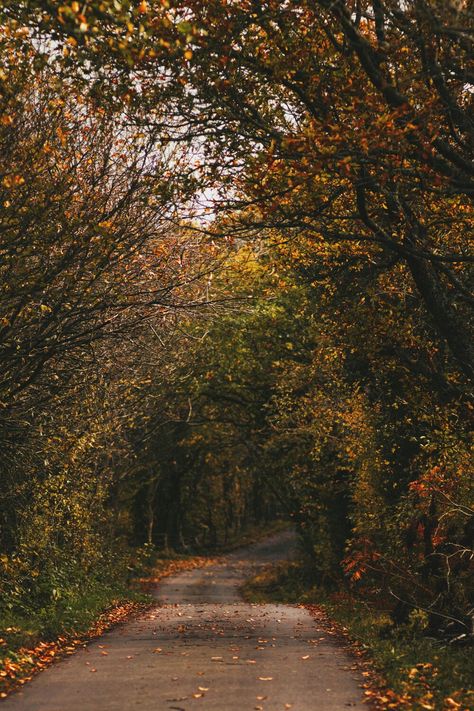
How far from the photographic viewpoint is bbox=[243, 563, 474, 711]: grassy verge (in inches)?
392

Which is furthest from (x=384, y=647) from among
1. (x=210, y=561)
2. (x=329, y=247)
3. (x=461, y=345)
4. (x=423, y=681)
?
(x=210, y=561)

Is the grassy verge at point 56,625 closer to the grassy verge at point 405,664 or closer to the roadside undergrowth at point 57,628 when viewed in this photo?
the roadside undergrowth at point 57,628

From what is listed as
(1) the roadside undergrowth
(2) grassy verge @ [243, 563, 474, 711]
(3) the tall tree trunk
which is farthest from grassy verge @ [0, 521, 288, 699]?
(3) the tall tree trunk

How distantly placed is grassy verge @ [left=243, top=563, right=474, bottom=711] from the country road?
351mm

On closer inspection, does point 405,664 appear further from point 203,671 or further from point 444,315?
point 444,315

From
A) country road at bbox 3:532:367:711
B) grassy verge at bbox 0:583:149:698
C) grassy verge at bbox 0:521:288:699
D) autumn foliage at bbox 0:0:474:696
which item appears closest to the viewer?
country road at bbox 3:532:367:711

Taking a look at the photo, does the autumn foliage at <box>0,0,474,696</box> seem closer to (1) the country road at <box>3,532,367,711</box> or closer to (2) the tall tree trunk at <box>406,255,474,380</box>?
(2) the tall tree trunk at <box>406,255,474,380</box>

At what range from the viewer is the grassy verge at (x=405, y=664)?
9.95m

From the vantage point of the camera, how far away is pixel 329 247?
1700 cm

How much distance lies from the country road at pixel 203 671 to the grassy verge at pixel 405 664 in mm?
351

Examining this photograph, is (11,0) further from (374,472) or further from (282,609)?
(282,609)

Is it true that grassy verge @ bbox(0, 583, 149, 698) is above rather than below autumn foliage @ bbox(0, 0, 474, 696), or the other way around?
below

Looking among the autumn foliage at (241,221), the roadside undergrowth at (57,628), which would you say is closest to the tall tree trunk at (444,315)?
the autumn foliage at (241,221)

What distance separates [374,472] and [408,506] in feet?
18.3
